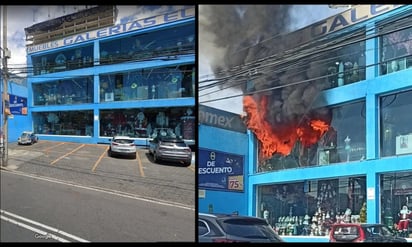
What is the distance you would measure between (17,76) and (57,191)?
35.3 inches

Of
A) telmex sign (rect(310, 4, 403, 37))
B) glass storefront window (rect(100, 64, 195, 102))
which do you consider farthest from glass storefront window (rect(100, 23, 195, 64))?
telmex sign (rect(310, 4, 403, 37))

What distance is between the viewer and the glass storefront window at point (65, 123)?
2936mm

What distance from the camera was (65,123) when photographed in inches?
116

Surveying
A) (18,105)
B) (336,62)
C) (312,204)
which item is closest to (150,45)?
(18,105)

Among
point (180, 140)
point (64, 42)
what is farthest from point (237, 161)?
point (64, 42)

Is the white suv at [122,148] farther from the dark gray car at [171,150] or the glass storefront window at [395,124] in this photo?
the glass storefront window at [395,124]

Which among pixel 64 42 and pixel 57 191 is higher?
pixel 64 42

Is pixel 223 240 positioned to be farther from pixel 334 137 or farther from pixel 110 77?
pixel 110 77

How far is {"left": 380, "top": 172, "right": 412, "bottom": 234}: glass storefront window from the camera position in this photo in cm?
270

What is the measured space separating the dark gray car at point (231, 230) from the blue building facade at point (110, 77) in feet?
2.22

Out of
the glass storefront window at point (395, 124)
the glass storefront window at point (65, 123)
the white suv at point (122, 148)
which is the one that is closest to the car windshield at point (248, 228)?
the white suv at point (122, 148)

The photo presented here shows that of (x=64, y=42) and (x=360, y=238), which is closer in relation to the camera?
(x=360, y=238)

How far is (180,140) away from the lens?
9.38 feet
